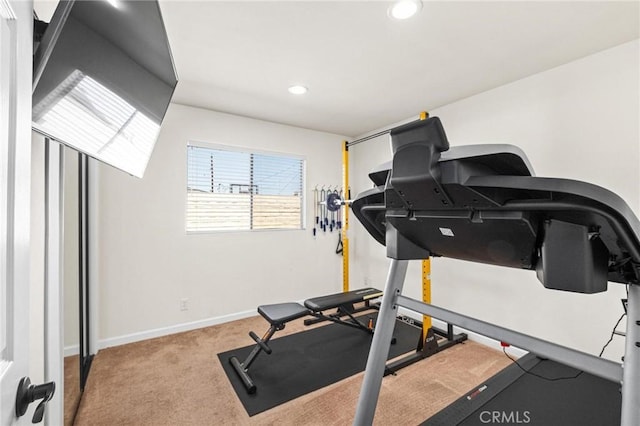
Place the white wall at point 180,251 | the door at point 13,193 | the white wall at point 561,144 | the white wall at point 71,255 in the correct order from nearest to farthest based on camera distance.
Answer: the door at point 13,193 < the white wall at point 71,255 < the white wall at point 561,144 < the white wall at point 180,251

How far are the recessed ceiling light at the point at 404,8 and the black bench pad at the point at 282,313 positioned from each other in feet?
7.21

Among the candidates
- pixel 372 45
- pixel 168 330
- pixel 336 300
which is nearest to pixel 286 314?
pixel 336 300

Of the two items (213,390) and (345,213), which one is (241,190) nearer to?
(345,213)

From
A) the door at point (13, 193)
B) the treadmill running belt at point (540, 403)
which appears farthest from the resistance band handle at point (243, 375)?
the door at point (13, 193)

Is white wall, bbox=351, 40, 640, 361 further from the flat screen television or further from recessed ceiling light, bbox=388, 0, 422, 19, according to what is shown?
the flat screen television

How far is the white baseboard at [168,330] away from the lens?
2633 millimetres

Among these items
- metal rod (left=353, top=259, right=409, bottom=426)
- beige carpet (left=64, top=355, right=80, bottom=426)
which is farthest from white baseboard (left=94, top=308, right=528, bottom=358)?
metal rod (left=353, top=259, right=409, bottom=426)

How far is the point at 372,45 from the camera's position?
6.27 ft

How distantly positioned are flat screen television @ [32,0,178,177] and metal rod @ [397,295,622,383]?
4.49 ft

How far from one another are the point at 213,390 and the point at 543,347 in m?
2.00

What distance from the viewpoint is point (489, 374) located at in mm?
2152

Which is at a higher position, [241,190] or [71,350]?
[241,190]

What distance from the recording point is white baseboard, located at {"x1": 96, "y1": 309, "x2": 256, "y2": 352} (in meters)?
2.63

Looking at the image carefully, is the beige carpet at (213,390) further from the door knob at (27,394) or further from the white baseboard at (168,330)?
the door knob at (27,394)
